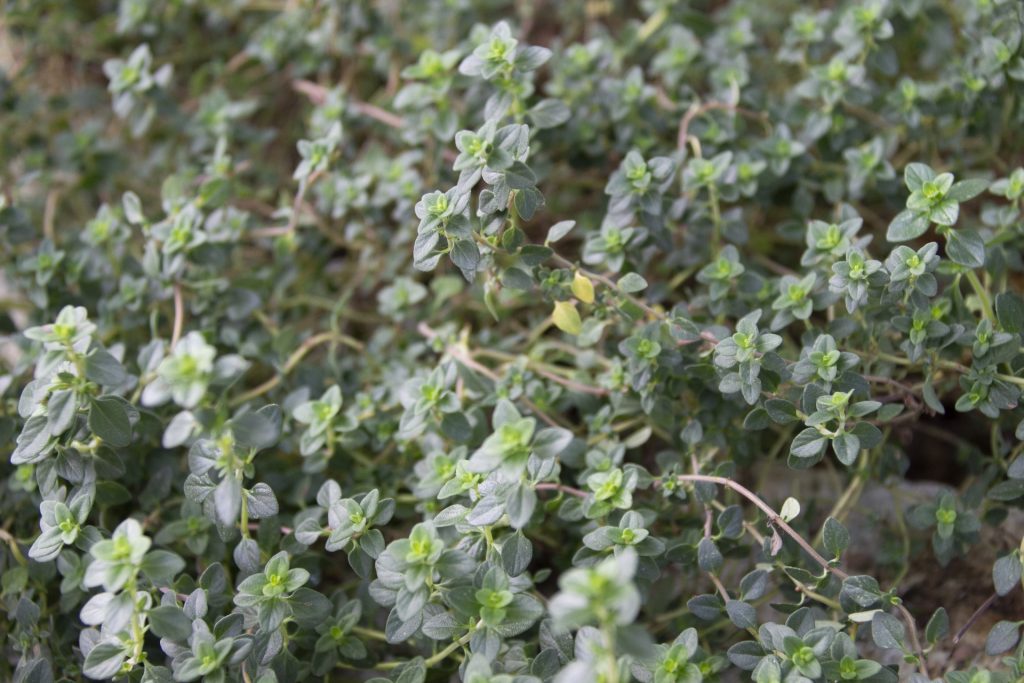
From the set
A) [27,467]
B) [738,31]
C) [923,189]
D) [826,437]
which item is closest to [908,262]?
[923,189]

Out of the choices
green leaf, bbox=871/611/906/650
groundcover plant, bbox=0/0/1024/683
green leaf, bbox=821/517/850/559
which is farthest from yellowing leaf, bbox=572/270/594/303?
green leaf, bbox=871/611/906/650

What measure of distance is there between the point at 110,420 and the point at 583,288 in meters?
0.65

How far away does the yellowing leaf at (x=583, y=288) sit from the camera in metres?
1.28

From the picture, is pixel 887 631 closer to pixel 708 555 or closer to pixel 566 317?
pixel 708 555

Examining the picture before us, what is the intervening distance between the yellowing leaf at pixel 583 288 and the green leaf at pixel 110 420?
62 cm

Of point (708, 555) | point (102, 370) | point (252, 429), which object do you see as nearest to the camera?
point (252, 429)

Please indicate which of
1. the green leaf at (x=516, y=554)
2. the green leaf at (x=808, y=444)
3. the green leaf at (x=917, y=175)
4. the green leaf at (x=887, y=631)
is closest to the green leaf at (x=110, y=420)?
the green leaf at (x=516, y=554)

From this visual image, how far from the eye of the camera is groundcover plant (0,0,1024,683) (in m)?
1.14

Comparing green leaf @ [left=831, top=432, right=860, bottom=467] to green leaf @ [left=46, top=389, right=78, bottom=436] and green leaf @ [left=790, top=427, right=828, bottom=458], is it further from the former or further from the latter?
green leaf @ [left=46, top=389, right=78, bottom=436]

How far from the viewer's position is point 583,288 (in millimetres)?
1279

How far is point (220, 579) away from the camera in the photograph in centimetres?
123

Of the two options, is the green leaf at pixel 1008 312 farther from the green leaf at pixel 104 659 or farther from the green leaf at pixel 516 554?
the green leaf at pixel 104 659

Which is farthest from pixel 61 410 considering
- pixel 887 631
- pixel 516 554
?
pixel 887 631

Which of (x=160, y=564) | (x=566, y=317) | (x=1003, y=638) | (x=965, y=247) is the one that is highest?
(x=965, y=247)
